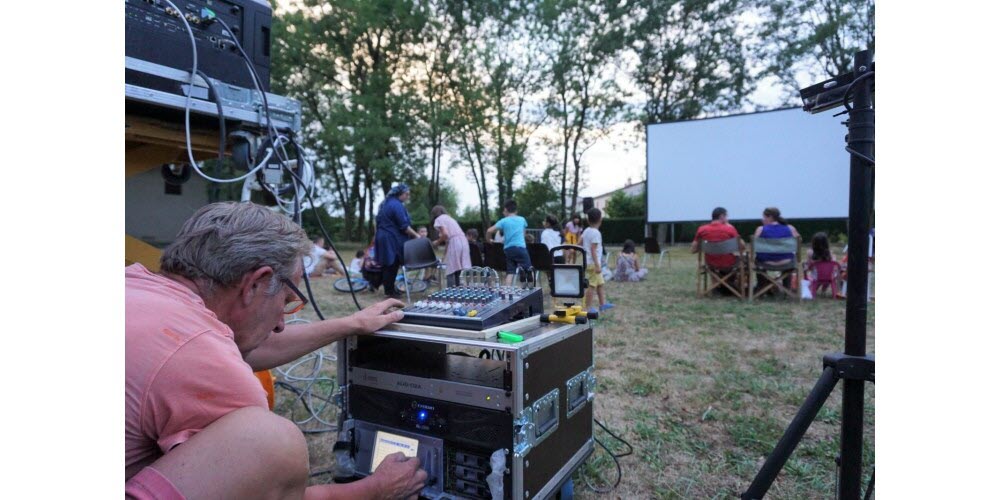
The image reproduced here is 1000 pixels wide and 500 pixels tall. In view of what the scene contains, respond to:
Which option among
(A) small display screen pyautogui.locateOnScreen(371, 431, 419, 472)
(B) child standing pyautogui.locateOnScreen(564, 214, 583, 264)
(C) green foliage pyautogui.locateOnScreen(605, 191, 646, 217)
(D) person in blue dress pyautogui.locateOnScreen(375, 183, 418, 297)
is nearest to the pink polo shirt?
(A) small display screen pyautogui.locateOnScreen(371, 431, 419, 472)

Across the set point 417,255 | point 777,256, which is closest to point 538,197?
point 777,256

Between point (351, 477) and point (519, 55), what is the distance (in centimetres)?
2096

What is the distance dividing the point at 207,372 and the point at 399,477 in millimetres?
641

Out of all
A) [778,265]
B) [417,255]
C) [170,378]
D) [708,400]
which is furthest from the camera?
A: [778,265]

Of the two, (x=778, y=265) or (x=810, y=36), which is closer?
(x=778, y=265)

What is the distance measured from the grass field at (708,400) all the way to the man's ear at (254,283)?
1008 mm

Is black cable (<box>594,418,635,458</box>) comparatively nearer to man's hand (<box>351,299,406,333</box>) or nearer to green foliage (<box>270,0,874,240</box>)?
man's hand (<box>351,299,406,333</box>)

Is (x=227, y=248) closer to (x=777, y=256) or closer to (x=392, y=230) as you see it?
(x=392, y=230)

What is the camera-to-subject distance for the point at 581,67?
66.9ft

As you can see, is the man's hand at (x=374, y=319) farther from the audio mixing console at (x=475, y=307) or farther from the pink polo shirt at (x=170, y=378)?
the pink polo shirt at (x=170, y=378)

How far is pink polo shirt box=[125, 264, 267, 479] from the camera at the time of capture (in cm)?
85

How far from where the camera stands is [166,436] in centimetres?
88

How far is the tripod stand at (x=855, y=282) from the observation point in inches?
45.1

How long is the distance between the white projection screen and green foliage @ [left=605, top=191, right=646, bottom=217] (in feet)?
44.5
